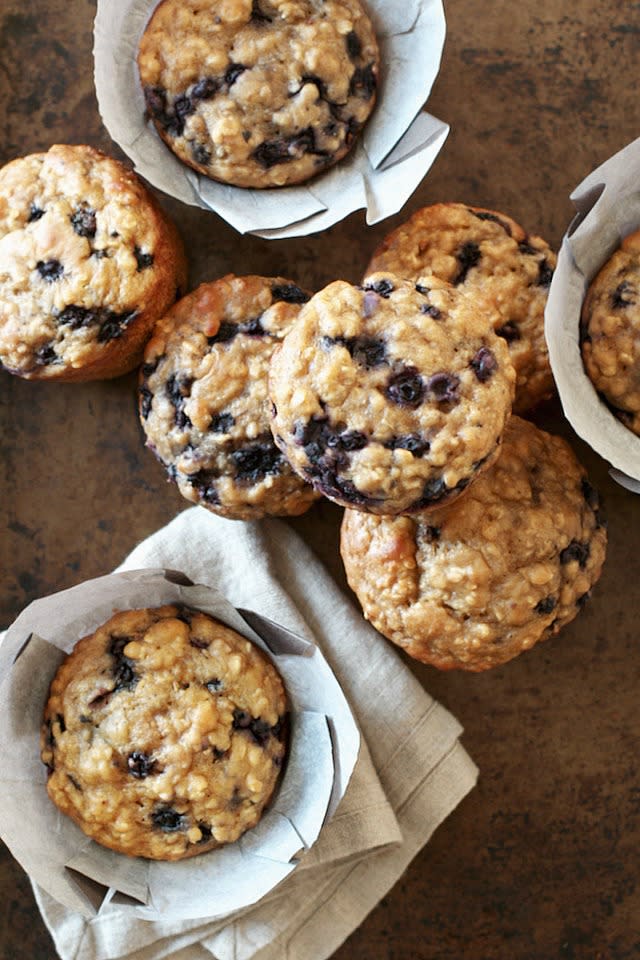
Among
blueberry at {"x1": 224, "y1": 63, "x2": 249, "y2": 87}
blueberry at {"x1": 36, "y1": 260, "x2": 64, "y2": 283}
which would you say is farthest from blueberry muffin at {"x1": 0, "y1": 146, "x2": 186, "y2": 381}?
blueberry at {"x1": 224, "y1": 63, "x2": 249, "y2": 87}

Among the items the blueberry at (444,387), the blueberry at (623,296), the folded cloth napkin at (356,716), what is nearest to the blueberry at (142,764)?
the folded cloth napkin at (356,716)

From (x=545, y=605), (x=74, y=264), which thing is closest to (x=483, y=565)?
(x=545, y=605)

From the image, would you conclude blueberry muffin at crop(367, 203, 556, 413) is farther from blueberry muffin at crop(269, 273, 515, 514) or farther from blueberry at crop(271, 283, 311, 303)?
blueberry muffin at crop(269, 273, 515, 514)

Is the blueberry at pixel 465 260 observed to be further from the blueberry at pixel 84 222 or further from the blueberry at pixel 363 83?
the blueberry at pixel 84 222

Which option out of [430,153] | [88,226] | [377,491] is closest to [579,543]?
[377,491]

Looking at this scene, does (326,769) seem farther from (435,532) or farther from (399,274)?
(399,274)

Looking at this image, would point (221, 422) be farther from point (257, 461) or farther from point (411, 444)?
point (411, 444)
